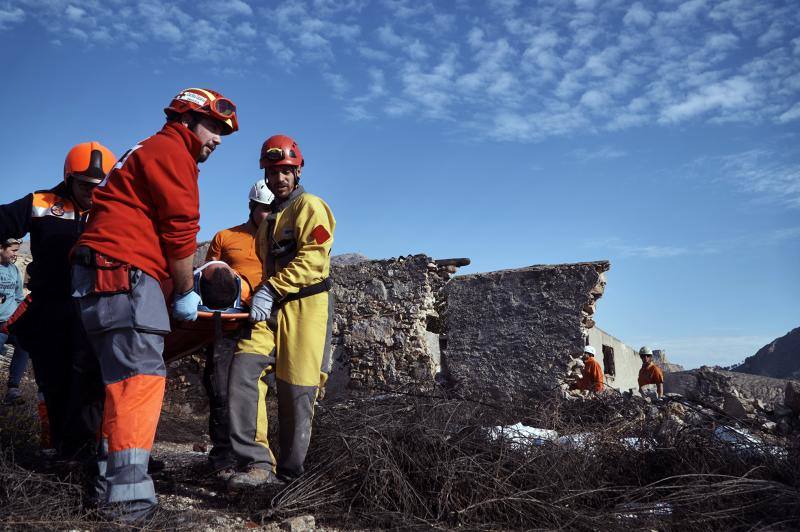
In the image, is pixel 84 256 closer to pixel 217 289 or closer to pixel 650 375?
pixel 217 289

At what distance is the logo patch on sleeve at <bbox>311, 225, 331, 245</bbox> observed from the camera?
3273mm

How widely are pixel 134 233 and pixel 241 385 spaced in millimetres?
963

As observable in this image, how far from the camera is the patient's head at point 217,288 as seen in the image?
3.05 meters

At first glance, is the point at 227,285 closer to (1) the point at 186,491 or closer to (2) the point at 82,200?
(1) the point at 186,491

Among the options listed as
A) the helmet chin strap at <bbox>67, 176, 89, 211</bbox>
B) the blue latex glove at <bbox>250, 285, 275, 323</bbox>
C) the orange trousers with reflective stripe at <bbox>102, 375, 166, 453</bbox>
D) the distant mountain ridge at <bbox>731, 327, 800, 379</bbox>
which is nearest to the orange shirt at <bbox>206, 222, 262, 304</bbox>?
the helmet chin strap at <bbox>67, 176, 89, 211</bbox>

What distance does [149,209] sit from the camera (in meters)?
2.61

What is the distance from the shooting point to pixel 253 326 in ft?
10.5

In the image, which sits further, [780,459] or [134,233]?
[780,459]

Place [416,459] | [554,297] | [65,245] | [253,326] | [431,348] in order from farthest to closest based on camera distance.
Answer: [431,348] → [554,297] → [65,245] → [253,326] → [416,459]

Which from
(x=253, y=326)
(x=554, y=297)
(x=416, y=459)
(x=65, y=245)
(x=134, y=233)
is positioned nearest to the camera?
(x=134, y=233)

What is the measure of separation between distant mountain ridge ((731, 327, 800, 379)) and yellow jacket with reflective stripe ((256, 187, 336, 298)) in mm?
30994

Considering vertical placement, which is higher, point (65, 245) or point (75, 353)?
point (65, 245)

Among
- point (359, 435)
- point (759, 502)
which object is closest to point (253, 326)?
point (359, 435)

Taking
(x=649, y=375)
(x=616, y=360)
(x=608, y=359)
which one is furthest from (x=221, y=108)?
(x=616, y=360)
